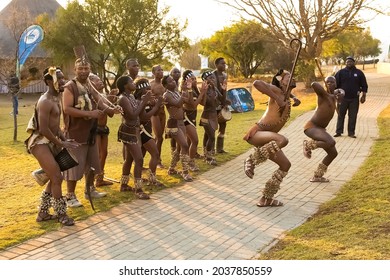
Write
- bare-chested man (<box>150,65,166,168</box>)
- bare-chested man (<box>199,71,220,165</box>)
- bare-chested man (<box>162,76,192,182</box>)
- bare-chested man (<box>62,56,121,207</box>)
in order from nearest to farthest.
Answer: bare-chested man (<box>62,56,121,207</box>)
bare-chested man (<box>162,76,192,182</box>)
bare-chested man (<box>150,65,166,168</box>)
bare-chested man (<box>199,71,220,165</box>)

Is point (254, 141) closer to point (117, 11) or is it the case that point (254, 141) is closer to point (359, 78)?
point (359, 78)

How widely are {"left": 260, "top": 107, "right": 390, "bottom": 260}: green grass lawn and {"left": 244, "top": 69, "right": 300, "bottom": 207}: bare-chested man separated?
2.51 feet

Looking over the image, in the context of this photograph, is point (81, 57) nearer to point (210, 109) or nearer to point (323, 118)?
point (210, 109)

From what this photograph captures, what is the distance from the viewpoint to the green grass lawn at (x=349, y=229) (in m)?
5.19

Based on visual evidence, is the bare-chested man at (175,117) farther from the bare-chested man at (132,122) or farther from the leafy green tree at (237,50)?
the leafy green tree at (237,50)

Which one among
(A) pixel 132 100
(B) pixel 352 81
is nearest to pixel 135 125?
(A) pixel 132 100

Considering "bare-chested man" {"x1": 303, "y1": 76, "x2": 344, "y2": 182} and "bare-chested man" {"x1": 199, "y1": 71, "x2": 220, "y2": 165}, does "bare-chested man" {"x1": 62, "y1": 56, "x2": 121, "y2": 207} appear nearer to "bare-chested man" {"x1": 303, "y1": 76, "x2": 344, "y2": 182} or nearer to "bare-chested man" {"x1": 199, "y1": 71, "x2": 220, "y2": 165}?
"bare-chested man" {"x1": 199, "y1": 71, "x2": 220, "y2": 165}

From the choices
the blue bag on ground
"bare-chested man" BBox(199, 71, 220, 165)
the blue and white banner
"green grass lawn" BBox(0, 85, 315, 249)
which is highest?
the blue and white banner

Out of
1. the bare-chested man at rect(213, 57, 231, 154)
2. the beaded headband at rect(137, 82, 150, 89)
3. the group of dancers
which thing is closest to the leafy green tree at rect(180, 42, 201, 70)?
the bare-chested man at rect(213, 57, 231, 154)

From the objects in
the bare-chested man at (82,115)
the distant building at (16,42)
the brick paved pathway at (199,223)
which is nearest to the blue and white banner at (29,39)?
the brick paved pathway at (199,223)

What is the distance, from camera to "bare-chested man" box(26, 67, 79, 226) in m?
6.19

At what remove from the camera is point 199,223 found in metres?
6.66

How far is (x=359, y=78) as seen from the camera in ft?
42.9

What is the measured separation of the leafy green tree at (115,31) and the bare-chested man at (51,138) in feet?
77.0
